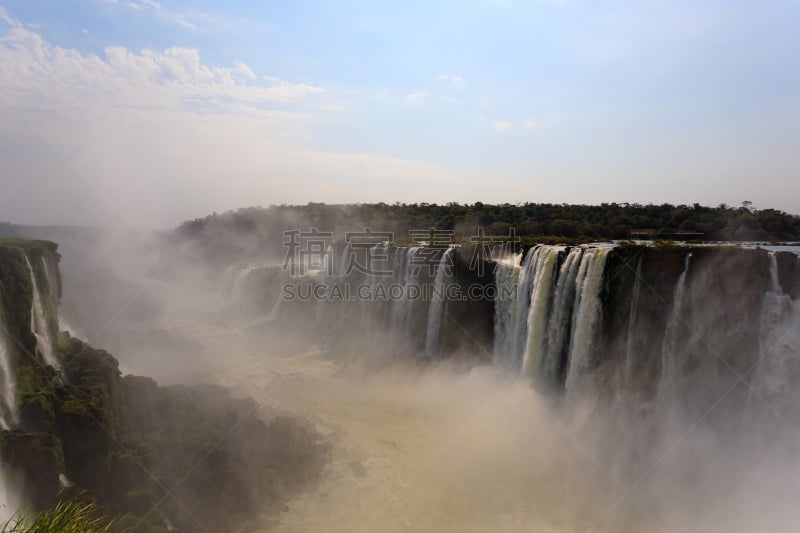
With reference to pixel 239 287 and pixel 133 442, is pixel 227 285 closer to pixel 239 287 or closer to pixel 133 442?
pixel 239 287

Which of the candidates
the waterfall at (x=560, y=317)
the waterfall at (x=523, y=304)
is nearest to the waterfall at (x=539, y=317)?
the waterfall at (x=560, y=317)

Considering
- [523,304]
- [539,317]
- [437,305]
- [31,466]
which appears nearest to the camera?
[31,466]

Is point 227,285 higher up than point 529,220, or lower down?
lower down

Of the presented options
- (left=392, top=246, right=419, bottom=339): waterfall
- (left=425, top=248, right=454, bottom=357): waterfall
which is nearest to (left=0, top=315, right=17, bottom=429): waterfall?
(left=425, top=248, right=454, bottom=357): waterfall

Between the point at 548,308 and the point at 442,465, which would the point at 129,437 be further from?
the point at 548,308

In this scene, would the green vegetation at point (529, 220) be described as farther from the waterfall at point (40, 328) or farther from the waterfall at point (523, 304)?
the waterfall at point (40, 328)

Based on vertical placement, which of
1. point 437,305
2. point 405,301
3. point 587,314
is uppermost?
point 587,314

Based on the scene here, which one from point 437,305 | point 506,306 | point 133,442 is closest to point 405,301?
point 437,305

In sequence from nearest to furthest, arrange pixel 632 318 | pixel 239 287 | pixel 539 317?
pixel 632 318, pixel 539 317, pixel 239 287
